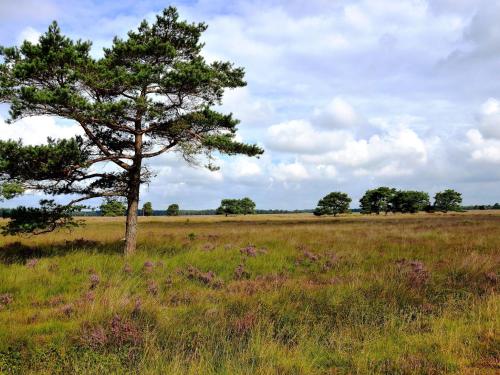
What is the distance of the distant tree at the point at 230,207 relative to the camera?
125 m

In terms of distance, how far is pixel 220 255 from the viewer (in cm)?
1511

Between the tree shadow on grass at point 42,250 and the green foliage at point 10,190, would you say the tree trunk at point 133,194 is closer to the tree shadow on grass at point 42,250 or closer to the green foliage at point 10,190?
the tree shadow on grass at point 42,250

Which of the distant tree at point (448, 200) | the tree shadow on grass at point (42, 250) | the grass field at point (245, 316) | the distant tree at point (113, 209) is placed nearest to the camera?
the grass field at point (245, 316)

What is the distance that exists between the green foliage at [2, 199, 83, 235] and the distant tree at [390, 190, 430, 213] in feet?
354

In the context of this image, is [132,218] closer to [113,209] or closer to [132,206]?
[132,206]

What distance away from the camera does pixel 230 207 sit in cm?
12562

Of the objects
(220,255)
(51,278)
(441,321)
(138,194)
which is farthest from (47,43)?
(441,321)

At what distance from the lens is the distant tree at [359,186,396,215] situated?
110 metres

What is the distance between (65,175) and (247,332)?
956 cm

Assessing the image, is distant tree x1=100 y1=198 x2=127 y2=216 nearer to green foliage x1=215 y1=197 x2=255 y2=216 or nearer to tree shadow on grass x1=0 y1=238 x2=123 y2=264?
green foliage x1=215 y1=197 x2=255 y2=216

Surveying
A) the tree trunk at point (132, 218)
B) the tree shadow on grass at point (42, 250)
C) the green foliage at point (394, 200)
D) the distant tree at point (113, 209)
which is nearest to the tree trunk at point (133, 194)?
the tree trunk at point (132, 218)

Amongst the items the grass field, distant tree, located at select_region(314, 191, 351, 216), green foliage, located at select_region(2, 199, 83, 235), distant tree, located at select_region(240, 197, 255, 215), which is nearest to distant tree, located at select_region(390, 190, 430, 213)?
distant tree, located at select_region(314, 191, 351, 216)

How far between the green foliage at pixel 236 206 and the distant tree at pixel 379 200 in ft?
125

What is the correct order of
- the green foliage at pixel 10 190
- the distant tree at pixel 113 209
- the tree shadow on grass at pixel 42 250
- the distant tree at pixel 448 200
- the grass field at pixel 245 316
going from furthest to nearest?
the distant tree at pixel 448 200
the distant tree at pixel 113 209
the tree shadow on grass at pixel 42 250
the green foliage at pixel 10 190
the grass field at pixel 245 316
